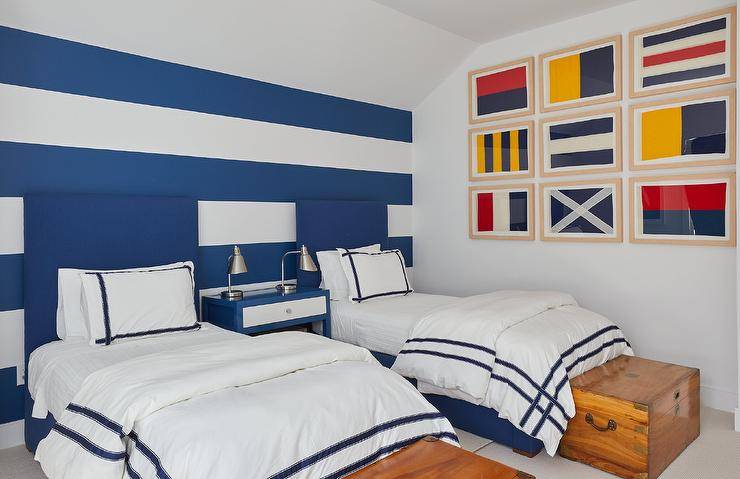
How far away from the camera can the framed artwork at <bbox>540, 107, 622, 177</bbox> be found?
153 inches

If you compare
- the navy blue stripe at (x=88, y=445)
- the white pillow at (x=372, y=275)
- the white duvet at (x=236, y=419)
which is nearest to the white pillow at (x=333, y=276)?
the white pillow at (x=372, y=275)

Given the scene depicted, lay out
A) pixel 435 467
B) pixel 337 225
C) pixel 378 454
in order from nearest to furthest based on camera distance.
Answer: pixel 435 467
pixel 378 454
pixel 337 225

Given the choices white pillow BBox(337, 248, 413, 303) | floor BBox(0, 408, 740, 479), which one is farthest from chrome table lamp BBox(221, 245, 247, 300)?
floor BBox(0, 408, 740, 479)

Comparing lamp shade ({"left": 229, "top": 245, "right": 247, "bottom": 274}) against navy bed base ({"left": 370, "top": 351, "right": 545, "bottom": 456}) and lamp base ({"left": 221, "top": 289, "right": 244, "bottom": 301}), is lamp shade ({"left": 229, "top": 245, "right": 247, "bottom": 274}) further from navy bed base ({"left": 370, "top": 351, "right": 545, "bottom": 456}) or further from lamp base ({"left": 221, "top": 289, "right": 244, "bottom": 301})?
navy bed base ({"left": 370, "top": 351, "right": 545, "bottom": 456})

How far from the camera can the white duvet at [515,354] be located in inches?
105

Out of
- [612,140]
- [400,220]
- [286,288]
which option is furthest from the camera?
[400,220]

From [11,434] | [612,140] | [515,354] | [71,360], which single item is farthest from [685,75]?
[11,434]

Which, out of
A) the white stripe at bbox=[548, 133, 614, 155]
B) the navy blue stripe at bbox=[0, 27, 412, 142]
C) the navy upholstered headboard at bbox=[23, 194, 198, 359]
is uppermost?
the navy blue stripe at bbox=[0, 27, 412, 142]

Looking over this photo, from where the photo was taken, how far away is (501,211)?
455 cm

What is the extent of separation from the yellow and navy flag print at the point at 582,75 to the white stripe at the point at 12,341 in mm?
3858

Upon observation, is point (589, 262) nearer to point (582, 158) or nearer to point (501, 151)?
point (582, 158)

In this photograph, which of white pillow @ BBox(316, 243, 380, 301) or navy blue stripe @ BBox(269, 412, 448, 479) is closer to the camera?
navy blue stripe @ BBox(269, 412, 448, 479)

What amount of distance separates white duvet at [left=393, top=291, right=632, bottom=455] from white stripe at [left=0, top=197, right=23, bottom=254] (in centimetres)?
220

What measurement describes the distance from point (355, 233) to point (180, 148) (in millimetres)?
1614
